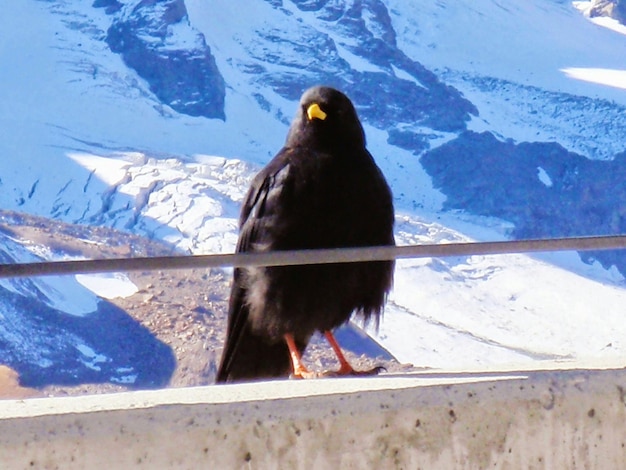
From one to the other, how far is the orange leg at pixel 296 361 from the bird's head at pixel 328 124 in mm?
771

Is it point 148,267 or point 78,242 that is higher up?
point 148,267

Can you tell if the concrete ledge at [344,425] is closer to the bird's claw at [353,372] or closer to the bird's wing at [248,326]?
the bird's claw at [353,372]

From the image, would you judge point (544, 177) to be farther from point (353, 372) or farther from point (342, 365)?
point (353, 372)

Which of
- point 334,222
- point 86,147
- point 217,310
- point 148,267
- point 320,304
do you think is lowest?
point 86,147

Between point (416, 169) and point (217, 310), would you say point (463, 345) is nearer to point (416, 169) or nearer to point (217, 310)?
point (217, 310)

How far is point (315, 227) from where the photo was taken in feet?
12.8

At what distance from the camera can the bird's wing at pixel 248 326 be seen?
4.12m

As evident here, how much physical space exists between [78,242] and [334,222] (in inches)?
1042

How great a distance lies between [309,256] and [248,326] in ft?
6.34

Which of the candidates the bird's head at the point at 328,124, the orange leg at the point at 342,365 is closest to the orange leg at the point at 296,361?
the orange leg at the point at 342,365

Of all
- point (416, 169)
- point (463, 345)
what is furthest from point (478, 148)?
point (463, 345)

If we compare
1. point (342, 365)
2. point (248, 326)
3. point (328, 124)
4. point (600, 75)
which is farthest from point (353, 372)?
point (600, 75)

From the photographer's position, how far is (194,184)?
4228 centimetres

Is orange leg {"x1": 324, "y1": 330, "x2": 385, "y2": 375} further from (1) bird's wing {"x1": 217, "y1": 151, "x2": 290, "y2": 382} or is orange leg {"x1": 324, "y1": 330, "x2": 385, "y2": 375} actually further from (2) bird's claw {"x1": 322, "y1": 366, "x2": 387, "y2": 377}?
(1) bird's wing {"x1": 217, "y1": 151, "x2": 290, "y2": 382}
